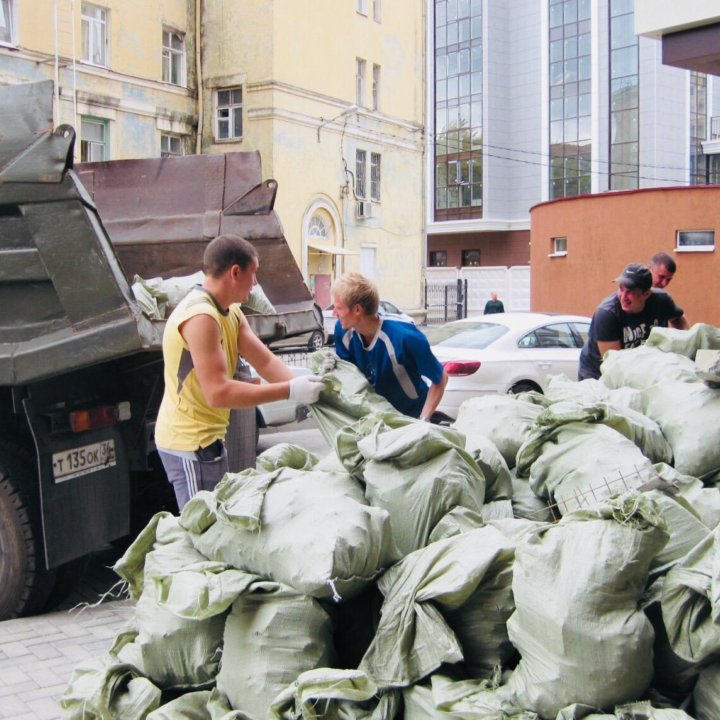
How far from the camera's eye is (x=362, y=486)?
3.15 metres

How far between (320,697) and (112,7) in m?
26.0

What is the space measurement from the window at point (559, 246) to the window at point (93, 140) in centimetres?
1177

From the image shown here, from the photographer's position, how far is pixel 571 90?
4784cm

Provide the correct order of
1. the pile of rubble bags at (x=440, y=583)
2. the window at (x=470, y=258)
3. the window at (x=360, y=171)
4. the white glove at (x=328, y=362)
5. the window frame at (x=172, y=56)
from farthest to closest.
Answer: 1. the window at (x=470, y=258)
2. the window at (x=360, y=171)
3. the window frame at (x=172, y=56)
4. the white glove at (x=328, y=362)
5. the pile of rubble bags at (x=440, y=583)

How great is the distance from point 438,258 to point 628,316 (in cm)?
4772

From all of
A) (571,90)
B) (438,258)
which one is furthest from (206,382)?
(438,258)

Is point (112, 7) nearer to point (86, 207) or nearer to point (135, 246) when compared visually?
point (135, 246)

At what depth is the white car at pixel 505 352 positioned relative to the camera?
34.1 feet

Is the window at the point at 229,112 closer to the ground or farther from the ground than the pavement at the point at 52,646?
farther from the ground

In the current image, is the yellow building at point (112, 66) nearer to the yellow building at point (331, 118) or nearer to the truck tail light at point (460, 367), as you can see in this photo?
the yellow building at point (331, 118)

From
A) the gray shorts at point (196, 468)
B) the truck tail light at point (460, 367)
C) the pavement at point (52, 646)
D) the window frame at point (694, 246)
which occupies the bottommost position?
the pavement at point (52, 646)

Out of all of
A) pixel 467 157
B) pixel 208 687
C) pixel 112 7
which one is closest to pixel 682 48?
pixel 208 687

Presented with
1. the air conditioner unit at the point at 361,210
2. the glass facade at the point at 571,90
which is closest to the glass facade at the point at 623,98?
the glass facade at the point at 571,90

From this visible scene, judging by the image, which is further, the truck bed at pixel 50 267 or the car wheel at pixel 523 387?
the car wheel at pixel 523 387
